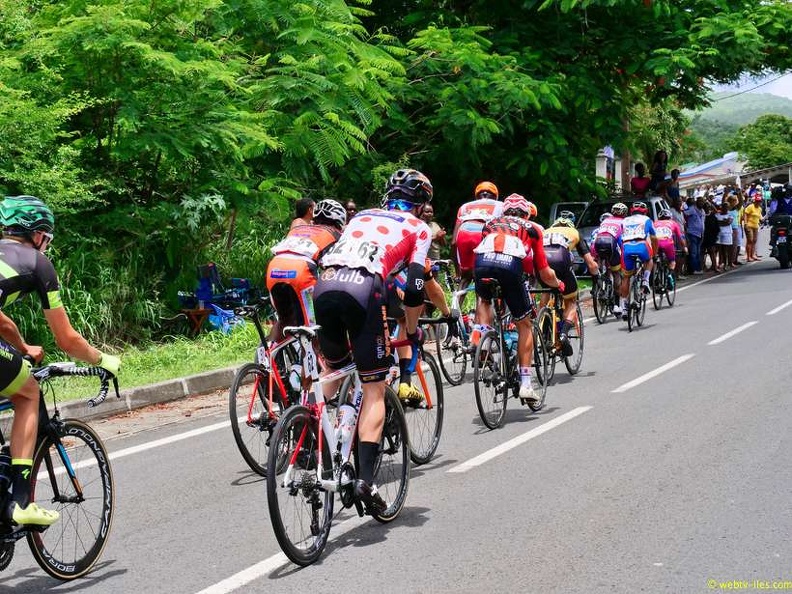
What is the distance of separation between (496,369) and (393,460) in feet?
9.58

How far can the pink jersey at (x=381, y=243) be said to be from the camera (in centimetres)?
612

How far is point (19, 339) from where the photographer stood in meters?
5.66

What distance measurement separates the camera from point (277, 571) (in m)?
5.68

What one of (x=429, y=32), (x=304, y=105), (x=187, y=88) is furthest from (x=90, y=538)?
(x=429, y=32)

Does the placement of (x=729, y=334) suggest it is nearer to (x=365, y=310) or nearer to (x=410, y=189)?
(x=410, y=189)

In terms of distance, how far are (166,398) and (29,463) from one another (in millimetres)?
6350

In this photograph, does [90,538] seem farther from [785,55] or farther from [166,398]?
[785,55]

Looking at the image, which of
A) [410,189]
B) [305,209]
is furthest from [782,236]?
[410,189]

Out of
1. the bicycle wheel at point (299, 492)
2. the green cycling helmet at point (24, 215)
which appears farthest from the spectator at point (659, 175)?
the green cycling helmet at point (24, 215)

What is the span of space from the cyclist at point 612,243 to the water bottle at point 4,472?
1300 cm

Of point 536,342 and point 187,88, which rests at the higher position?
point 187,88

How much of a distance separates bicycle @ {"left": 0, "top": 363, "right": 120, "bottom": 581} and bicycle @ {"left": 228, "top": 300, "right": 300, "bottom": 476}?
2.05m

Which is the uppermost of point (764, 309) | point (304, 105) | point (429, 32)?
point (429, 32)

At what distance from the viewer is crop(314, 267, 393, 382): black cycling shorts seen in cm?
602
